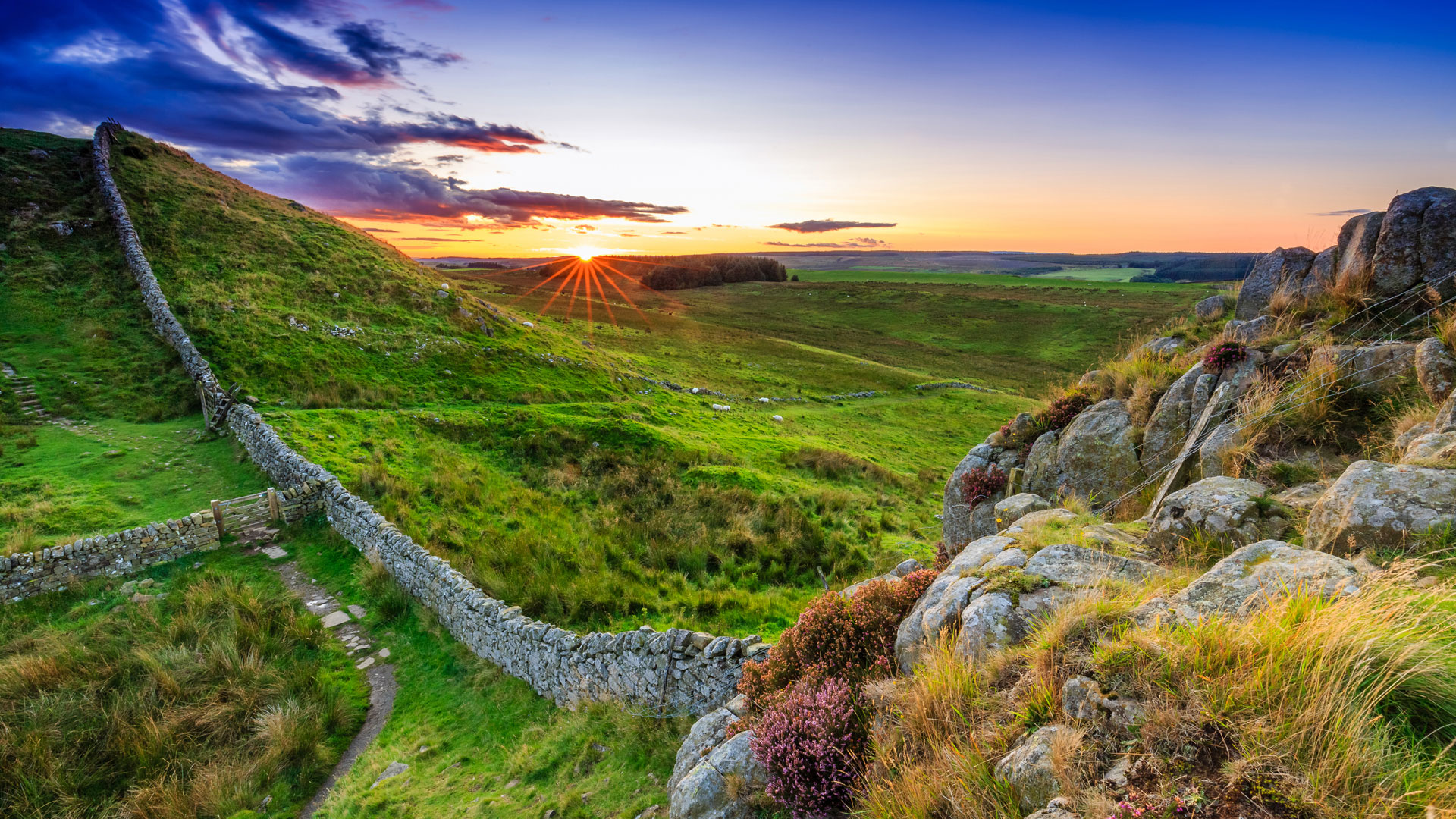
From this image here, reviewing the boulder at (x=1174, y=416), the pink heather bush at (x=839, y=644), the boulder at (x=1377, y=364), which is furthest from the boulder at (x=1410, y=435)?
the pink heather bush at (x=839, y=644)

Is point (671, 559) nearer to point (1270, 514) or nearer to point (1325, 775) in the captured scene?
point (1270, 514)

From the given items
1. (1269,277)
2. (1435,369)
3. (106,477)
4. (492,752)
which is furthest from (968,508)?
(106,477)

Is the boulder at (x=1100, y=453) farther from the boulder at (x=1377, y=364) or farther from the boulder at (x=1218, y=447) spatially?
the boulder at (x=1377, y=364)

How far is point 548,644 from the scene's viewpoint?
10.5 meters

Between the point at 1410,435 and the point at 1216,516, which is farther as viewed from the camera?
the point at 1410,435

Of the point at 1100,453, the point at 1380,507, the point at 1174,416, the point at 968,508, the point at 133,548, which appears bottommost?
the point at 133,548

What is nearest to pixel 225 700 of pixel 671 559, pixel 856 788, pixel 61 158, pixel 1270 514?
pixel 671 559

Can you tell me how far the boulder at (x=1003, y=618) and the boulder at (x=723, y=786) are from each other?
2465mm

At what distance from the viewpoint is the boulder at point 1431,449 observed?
18.4ft

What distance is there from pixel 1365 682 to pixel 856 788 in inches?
144

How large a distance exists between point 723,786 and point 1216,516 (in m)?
6.33

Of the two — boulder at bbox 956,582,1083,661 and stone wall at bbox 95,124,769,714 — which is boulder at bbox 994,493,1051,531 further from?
stone wall at bbox 95,124,769,714

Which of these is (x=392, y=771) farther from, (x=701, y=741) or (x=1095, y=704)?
(x=1095, y=704)

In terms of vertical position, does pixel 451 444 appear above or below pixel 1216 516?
below
